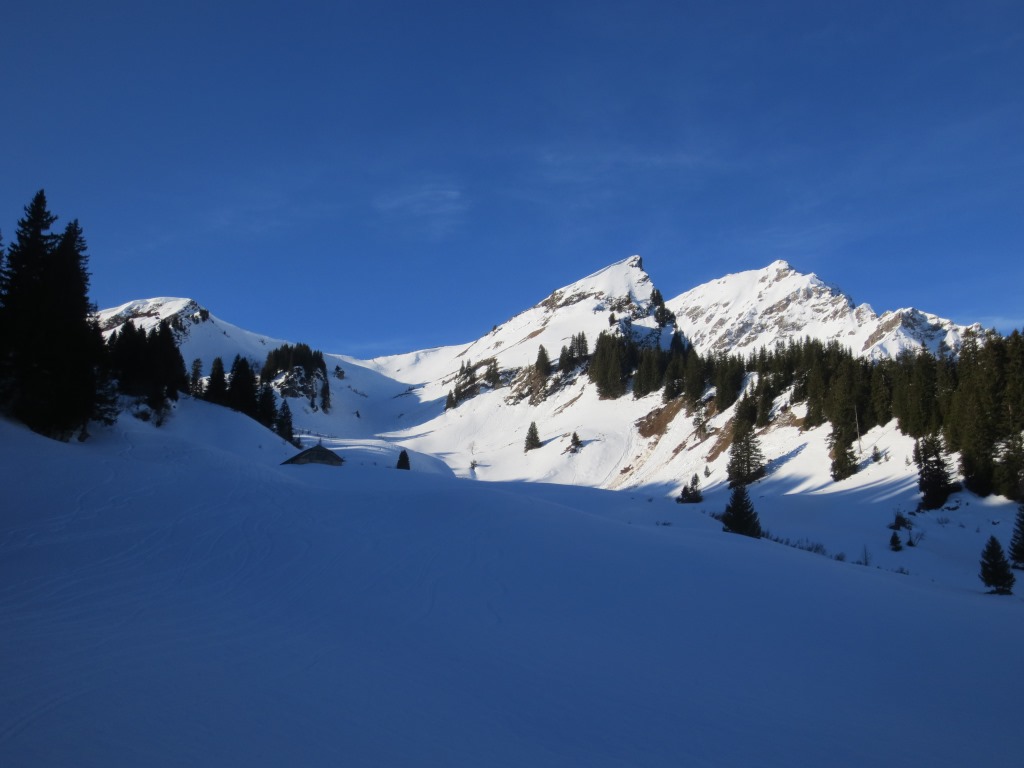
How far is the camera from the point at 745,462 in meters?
41.9

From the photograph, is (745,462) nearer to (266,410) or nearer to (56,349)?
(56,349)

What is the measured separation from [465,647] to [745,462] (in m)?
38.6

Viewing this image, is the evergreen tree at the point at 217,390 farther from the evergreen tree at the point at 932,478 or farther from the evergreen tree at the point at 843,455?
the evergreen tree at the point at 932,478

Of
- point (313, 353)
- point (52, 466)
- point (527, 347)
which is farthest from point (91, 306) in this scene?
point (527, 347)

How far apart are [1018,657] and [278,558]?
39.9 feet

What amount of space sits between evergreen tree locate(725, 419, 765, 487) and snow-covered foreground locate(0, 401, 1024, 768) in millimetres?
29379

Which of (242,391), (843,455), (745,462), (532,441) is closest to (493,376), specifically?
(532,441)

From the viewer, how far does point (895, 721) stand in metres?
6.14

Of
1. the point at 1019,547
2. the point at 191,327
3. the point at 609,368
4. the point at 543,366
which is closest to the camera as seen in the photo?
the point at 1019,547

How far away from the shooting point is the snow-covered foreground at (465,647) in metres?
5.02

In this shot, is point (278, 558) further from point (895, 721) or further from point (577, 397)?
point (577, 397)

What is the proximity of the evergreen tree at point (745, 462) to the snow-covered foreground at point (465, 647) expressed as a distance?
1157 inches

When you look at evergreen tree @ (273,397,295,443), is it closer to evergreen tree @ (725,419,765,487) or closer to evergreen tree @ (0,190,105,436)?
evergreen tree @ (0,190,105,436)

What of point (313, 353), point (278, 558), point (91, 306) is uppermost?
point (313, 353)
